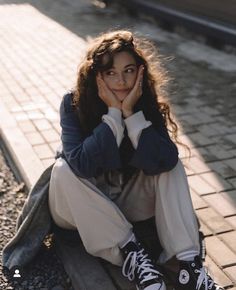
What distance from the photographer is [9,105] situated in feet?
18.4

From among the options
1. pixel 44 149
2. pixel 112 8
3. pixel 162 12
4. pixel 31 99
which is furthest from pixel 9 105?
pixel 112 8

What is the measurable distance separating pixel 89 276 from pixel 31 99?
3365mm

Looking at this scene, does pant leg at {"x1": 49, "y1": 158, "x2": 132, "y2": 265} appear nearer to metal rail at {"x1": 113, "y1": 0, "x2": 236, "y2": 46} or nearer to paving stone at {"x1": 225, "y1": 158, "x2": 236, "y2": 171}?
paving stone at {"x1": 225, "y1": 158, "x2": 236, "y2": 171}

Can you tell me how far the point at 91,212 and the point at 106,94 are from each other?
646 mm

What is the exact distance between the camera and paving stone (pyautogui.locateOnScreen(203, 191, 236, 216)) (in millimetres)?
3486

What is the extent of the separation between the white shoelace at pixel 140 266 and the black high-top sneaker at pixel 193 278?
0.41 feet

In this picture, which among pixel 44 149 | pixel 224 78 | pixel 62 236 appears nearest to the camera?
pixel 62 236

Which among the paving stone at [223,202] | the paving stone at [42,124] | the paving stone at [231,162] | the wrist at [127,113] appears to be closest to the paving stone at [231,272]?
the paving stone at [223,202]

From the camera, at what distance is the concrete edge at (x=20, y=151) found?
157 inches

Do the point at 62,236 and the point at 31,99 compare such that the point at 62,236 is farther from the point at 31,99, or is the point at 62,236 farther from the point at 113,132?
the point at 31,99

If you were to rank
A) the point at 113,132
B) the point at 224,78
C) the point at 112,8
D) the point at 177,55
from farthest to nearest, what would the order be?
1. the point at 112,8
2. the point at 177,55
3. the point at 224,78
4. the point at 113,132

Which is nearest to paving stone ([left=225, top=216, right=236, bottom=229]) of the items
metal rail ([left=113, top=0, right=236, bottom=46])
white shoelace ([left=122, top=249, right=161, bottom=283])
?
white shoelace ([left=122, top=249, right=161, bottom=283])

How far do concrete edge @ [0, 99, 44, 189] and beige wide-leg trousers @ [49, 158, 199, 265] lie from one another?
123 cm

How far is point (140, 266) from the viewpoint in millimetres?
Answer: 2645
